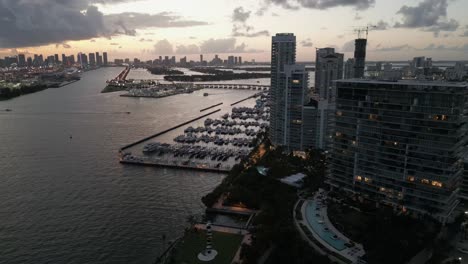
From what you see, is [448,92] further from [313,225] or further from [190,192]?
[190,192]

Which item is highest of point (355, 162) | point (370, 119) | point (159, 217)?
point (370, 119)

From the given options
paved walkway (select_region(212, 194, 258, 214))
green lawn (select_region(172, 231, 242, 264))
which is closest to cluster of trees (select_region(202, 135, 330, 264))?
paved walkway (select_region(212, 194, 258, 214))

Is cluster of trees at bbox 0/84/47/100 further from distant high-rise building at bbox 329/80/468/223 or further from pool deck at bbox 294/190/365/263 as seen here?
distant high-rise building at bbox 329/80/468/223

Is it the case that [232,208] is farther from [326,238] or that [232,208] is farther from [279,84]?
[279,84]

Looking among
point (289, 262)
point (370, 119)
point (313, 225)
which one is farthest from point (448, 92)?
point (289, 262)

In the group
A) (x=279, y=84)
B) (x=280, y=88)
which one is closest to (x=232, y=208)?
(x=280, y=88)

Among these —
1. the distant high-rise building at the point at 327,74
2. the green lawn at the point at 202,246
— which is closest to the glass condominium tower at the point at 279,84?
Result: the green lawn at the point at 202,246
